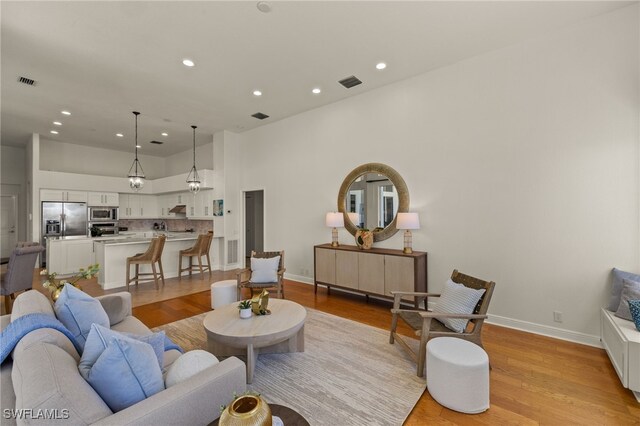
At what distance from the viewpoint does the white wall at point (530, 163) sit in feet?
9.72

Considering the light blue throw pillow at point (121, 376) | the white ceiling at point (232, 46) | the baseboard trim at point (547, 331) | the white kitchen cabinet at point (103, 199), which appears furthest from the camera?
the white kitchen cabinet at point (103, 199)

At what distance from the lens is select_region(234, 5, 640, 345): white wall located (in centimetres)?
296

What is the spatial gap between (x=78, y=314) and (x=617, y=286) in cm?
469

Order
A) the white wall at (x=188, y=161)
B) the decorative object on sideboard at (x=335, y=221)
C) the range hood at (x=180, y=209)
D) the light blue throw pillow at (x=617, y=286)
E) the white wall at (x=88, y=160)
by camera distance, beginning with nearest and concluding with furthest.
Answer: the light blue throw pillow at (x=617, y=286) < the decorative object on sideboard at (x=335, y=221) < the white wall at (x=88, y=160) < the white wall at (x=188, y=161) < the range hood at (x=180, y=209)

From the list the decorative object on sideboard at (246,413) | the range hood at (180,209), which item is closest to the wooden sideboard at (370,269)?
the decorative object on sideboard at (246,413)

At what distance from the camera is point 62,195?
23.8ft

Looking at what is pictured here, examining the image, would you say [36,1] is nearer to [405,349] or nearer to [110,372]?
[110,372]

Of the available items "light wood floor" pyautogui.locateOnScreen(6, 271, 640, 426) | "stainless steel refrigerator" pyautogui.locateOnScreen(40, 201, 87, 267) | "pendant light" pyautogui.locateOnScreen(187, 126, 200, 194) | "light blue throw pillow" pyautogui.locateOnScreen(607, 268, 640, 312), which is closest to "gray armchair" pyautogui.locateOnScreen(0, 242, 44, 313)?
"light wood floor" pyautogui.locateOnScreen(6, 271, 640, 426)

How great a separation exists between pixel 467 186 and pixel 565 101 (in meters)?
1.37

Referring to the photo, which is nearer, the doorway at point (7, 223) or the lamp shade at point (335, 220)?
the lamp shade at point (335, 220)

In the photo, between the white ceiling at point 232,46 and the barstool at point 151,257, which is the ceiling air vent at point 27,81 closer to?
the white ceiling at point 232,46

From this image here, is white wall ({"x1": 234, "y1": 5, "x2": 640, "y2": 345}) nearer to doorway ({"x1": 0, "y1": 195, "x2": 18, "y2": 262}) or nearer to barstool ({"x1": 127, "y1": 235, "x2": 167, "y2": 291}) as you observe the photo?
barstool ({"x1": 127, "y1": 235, "x2": 167, "y2": 291})

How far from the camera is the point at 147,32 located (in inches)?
126

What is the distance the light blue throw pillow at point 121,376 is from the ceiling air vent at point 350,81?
4.36 meters
